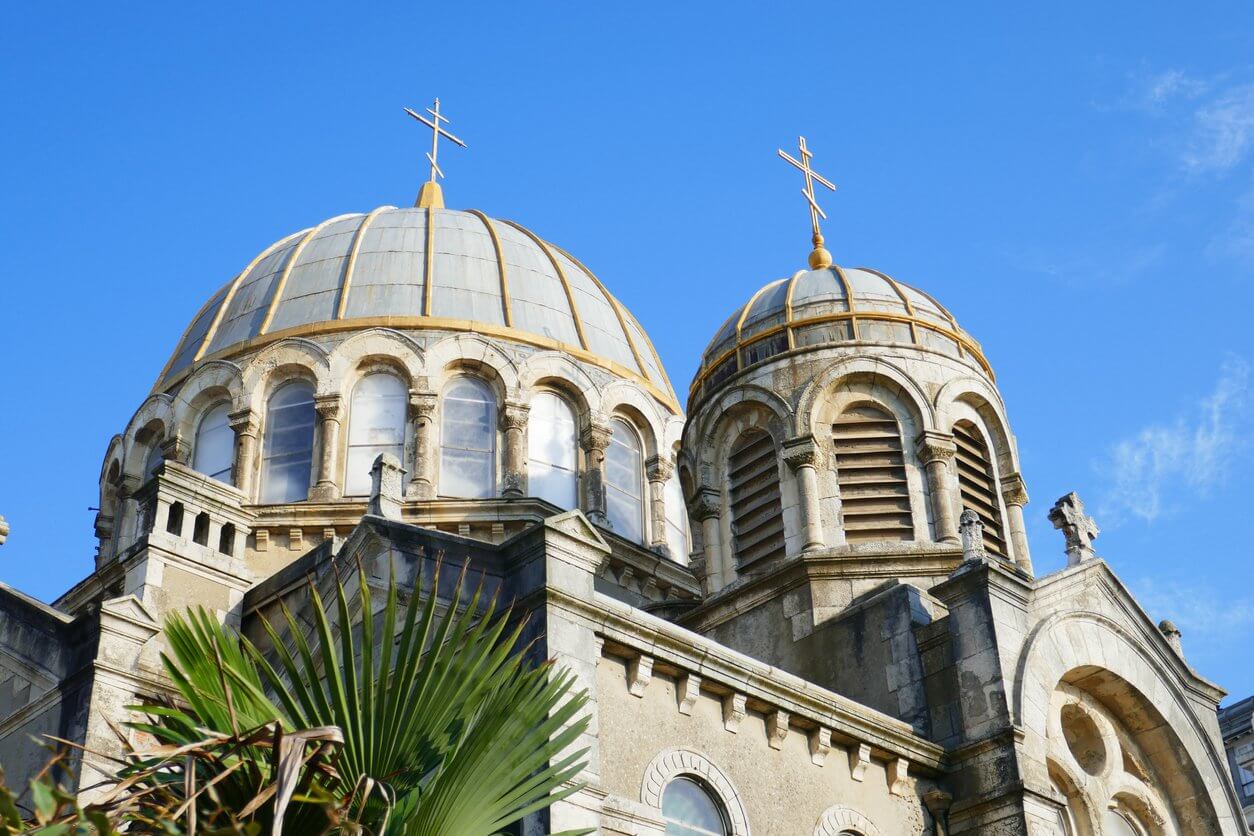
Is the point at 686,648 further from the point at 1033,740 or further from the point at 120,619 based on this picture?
the point at 120,619

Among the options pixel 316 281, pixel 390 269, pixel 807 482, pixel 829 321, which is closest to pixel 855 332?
pixel 829 321

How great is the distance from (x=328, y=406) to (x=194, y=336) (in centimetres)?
479

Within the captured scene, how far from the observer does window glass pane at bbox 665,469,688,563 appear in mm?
29938

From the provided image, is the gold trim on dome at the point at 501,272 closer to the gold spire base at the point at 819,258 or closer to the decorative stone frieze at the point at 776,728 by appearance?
the gold spire base at the point at 819,258

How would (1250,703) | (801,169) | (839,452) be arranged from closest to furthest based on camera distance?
1. (839,452)
2. (801,169)
3. (1250,703)

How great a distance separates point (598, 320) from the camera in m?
31.7

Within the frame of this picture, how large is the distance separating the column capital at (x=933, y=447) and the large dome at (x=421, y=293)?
910 cm

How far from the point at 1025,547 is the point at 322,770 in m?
15.2

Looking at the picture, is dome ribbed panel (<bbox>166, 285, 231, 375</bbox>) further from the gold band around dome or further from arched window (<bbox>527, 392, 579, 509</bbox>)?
the gold band around dome

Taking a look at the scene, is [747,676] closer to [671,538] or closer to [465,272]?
[671,538]

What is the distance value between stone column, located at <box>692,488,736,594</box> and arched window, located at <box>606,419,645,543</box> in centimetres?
548

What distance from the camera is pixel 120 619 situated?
17.2m

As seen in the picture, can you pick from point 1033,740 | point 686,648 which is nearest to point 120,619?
point 686,648

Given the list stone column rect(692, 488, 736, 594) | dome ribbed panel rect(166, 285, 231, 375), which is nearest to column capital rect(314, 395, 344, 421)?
dome ribbed panel rect(166, 285, 231, 375)
